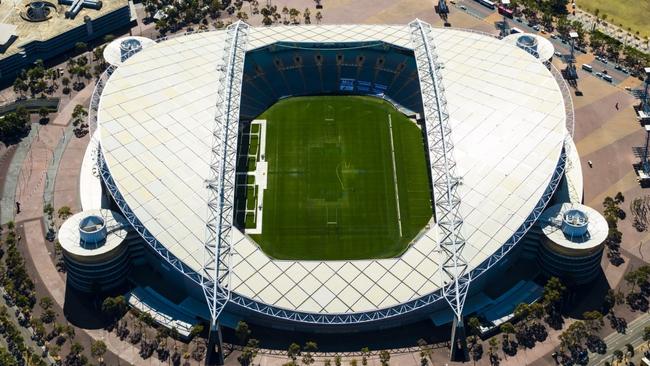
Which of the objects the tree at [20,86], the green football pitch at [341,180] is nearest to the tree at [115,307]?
the green football pitch at [341,180]

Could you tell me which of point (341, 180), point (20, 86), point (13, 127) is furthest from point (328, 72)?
point (20, 86)

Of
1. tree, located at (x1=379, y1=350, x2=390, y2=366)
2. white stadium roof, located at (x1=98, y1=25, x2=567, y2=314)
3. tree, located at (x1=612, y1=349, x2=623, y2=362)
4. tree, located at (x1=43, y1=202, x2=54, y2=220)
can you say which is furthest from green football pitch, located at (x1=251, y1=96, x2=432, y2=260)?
tree, located at (x1=43, y1=202, x2=54, y2=220)

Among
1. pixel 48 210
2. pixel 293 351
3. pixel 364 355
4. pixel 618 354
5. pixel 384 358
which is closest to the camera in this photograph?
pixel 293 351

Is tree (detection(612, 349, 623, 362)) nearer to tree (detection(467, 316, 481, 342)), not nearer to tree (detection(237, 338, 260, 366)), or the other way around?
tree (detection(467, 316, 481, 342))

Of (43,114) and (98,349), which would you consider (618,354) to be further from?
(43,114)

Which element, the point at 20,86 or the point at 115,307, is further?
the point at 20,86
